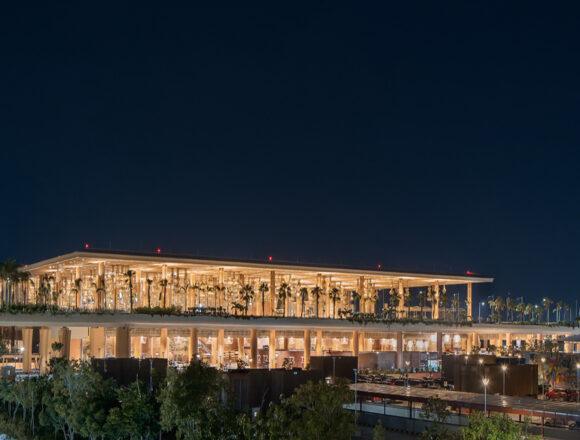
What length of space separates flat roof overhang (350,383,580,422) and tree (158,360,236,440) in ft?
39.0

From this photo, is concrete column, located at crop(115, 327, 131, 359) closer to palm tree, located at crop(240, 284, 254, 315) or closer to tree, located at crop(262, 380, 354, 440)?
palm tree, located at crop(240, 284, 254, 315)

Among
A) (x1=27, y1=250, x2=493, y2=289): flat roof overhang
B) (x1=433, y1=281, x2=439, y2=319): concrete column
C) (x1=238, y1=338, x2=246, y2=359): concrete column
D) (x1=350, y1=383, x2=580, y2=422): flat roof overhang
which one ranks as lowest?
(x1=238, y1=338, x2=246, y2=359): concrete column

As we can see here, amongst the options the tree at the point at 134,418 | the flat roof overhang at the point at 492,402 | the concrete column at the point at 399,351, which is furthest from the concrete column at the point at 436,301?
the tree at the point at 134,418

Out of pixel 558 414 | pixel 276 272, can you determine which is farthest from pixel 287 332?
pixel 558 414

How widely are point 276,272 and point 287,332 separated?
8.18 meters

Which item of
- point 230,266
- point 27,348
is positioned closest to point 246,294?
point 230,266

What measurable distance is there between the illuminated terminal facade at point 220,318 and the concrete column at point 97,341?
4.6 inches

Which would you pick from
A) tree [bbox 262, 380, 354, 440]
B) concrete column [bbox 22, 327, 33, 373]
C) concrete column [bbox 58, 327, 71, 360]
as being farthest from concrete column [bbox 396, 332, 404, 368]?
tree [bbox 262, 380, 354, 440]

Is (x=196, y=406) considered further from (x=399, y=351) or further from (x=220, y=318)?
(x=399, y=351)

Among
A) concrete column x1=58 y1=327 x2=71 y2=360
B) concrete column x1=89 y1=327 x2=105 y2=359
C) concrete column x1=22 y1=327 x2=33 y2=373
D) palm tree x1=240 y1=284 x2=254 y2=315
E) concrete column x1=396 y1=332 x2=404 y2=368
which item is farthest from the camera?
concrete column x1=396 y1=332 x2=404 y2=368

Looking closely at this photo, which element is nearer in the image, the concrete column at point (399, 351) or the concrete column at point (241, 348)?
the concrete column at point (399, 351)

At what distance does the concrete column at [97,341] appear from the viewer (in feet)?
251

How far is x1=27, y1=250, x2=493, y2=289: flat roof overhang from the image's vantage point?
255 ft

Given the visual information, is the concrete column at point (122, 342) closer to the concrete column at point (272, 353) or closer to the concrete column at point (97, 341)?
the concrete column at point (97, 341)
